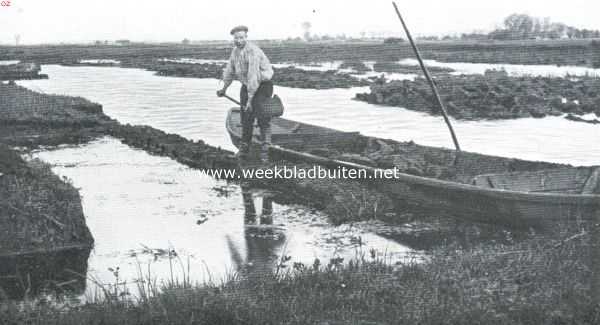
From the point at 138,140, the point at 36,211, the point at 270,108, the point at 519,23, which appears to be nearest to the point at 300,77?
the point at 138,140

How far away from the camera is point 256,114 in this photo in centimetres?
1095

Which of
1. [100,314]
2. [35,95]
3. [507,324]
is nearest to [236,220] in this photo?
[100,314]

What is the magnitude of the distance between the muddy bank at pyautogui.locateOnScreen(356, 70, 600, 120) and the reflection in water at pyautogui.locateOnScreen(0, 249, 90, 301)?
1730 centimetres

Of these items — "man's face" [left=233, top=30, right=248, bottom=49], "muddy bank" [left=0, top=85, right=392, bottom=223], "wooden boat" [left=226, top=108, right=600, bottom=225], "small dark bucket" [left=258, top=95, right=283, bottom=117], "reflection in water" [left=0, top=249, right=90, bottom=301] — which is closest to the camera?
"reflection in water" [left=0, top=249, right=90, bottom=301]

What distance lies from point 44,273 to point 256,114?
5.25 m

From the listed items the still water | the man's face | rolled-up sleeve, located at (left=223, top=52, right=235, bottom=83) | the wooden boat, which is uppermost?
the man's face

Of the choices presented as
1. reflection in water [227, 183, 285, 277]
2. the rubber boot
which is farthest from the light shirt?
reflection in water [227, 183, 285, 277]

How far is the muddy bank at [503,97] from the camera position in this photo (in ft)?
72.4

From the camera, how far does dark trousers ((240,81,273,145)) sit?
35.6 ft

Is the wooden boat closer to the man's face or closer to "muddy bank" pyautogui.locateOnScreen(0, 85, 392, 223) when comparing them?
"muddy bank" pyautogui.locateOnScreen(0, 85, 392, 223)

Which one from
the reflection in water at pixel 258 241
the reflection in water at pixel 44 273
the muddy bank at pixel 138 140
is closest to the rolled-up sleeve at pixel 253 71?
the muddy bank at pixel 138 140

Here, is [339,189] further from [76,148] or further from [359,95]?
[359,95]

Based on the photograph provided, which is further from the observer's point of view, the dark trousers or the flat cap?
the dark trousers

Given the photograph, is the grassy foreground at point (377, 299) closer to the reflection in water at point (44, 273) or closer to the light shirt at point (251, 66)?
the reflection in water at point (44, 273)
